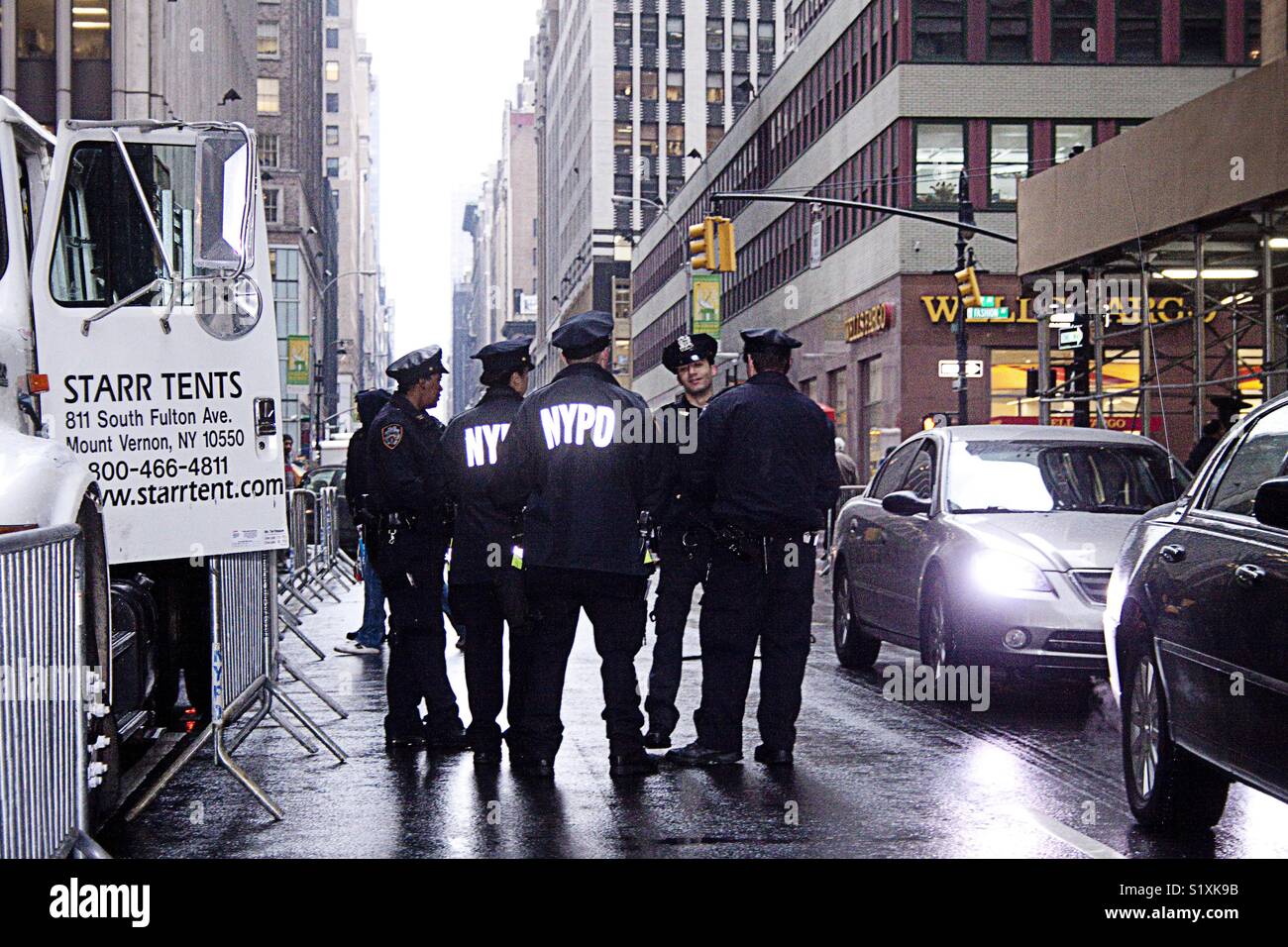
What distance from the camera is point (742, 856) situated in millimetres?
6781

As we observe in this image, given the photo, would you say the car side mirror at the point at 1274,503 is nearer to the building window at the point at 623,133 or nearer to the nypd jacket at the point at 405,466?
the nypd jacket at the point at 405,466

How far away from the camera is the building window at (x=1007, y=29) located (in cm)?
4447

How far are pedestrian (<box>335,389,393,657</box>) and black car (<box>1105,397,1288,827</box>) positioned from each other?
4190 millimetres

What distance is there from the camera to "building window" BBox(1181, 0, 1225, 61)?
147 feet

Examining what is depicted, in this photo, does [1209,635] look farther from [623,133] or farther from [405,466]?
[623,133]

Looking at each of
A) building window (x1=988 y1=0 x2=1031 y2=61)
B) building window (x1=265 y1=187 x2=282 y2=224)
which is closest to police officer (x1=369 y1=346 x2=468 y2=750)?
building window (x1=988 y1=0 x2=1031 y2=61)

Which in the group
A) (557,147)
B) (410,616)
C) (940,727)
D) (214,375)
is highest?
(557,147)

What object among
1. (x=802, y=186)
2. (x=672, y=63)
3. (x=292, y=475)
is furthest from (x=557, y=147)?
(x=292, y=475)

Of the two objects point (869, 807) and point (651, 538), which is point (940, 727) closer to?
point (651, 538)

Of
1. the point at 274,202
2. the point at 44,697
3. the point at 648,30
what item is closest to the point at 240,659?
the point at 44,697

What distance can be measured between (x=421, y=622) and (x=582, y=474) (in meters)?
1.60

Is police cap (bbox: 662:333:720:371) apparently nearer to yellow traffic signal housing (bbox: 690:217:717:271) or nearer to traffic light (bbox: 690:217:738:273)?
traffic light (bbox: 690:217:738:273)

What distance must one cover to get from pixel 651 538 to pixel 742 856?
3.60 meters
